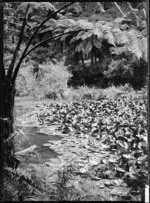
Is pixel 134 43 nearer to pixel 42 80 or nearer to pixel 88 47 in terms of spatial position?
pixel 88 47

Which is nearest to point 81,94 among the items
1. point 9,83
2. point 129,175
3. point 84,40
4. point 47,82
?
point 47,82

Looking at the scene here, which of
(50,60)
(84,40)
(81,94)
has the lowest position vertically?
(81,94)

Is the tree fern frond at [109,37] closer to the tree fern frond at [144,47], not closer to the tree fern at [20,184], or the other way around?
the tree fern frond at [144,47]

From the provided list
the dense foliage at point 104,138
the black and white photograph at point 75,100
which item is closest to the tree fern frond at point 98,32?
the black and white photograph at point 75,100

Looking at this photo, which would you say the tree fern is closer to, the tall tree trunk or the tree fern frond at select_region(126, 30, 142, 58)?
the tall tree trunk

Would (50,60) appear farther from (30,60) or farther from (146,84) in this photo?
(146,84)

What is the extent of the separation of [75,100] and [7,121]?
62 centimetres

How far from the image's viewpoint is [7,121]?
2402 mm

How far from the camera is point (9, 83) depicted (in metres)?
2.41

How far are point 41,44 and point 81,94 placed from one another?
56cm

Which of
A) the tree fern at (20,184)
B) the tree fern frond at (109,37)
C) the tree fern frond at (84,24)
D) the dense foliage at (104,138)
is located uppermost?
the tree fern frond at (84,24)

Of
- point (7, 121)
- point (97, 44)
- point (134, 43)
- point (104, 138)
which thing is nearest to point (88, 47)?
point (97, 44)

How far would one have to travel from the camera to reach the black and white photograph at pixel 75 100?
2.31 meters

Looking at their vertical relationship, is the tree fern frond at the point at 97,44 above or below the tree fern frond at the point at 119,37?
below
